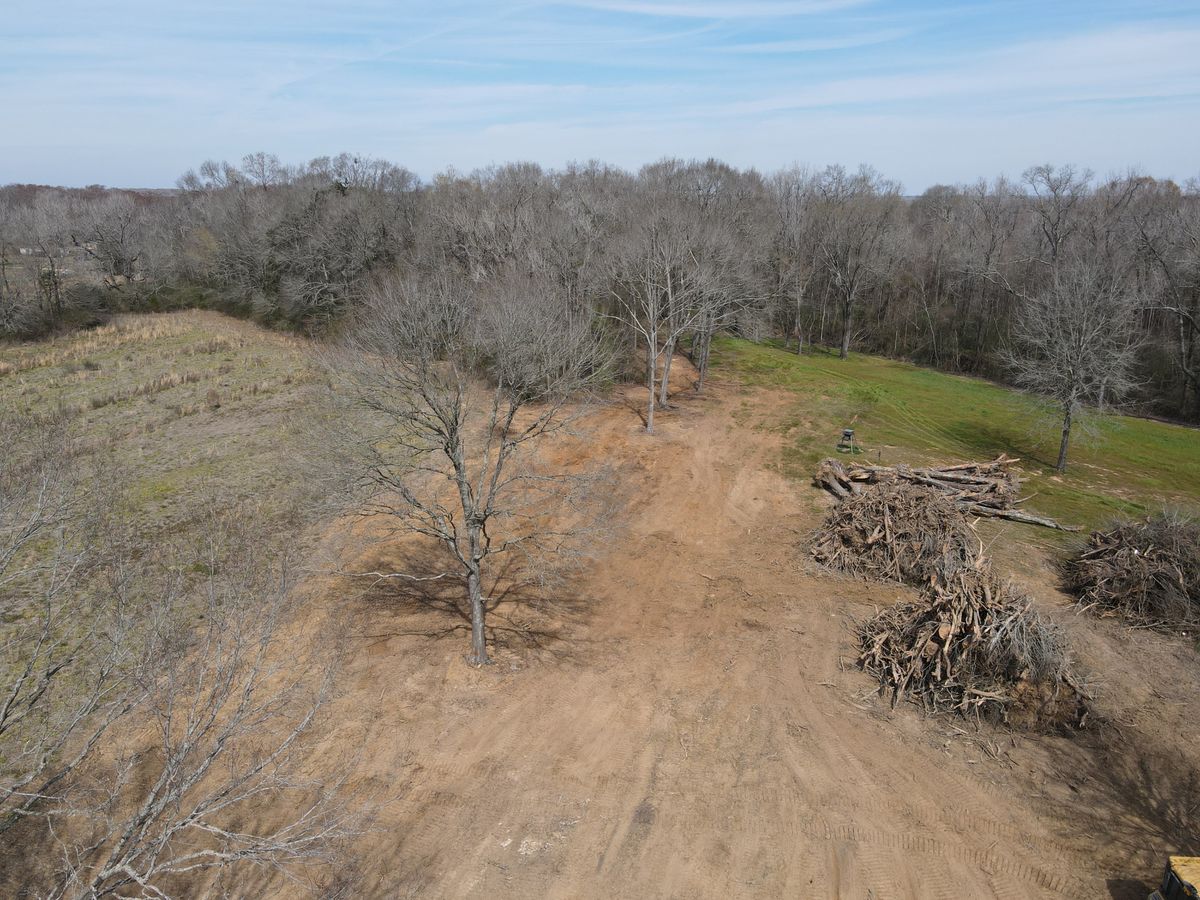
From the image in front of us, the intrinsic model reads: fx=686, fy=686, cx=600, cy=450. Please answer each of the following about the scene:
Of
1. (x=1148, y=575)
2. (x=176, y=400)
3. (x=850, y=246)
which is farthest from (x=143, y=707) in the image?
(x=850, y=246)

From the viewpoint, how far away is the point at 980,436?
96.5 feet

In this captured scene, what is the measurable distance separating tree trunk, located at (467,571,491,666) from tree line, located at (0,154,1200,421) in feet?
49.9

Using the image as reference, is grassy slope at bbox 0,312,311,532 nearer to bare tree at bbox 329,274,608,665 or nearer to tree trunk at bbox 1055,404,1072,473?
bare tree at bbox 329,274,608,665

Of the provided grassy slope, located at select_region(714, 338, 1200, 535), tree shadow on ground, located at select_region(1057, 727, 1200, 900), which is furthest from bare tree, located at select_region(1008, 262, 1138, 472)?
tree shadow on ground, located at select_region(1057, 727, 1200, 900)

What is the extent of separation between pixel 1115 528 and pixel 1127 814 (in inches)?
348

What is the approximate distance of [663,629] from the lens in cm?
1605

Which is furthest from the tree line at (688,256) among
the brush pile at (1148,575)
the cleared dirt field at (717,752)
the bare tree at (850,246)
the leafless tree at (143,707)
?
the leafless tree at (143,707)

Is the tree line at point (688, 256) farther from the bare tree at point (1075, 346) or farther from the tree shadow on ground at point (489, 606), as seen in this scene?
the tree shadow on ground at point (489, 606)

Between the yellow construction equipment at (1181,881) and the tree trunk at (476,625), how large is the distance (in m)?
11.3

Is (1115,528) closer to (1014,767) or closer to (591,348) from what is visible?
(1014,767)

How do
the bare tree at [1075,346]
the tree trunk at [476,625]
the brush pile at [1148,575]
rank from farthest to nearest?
the bare tree at [1075,346]
the brush pile at [1148,575]
the tree trunk at [476,625]

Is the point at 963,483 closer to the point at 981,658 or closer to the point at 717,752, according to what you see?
the point at 981,658

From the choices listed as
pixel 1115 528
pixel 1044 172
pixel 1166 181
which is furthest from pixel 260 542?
pixel 1166 181

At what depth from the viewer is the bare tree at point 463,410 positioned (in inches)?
533
